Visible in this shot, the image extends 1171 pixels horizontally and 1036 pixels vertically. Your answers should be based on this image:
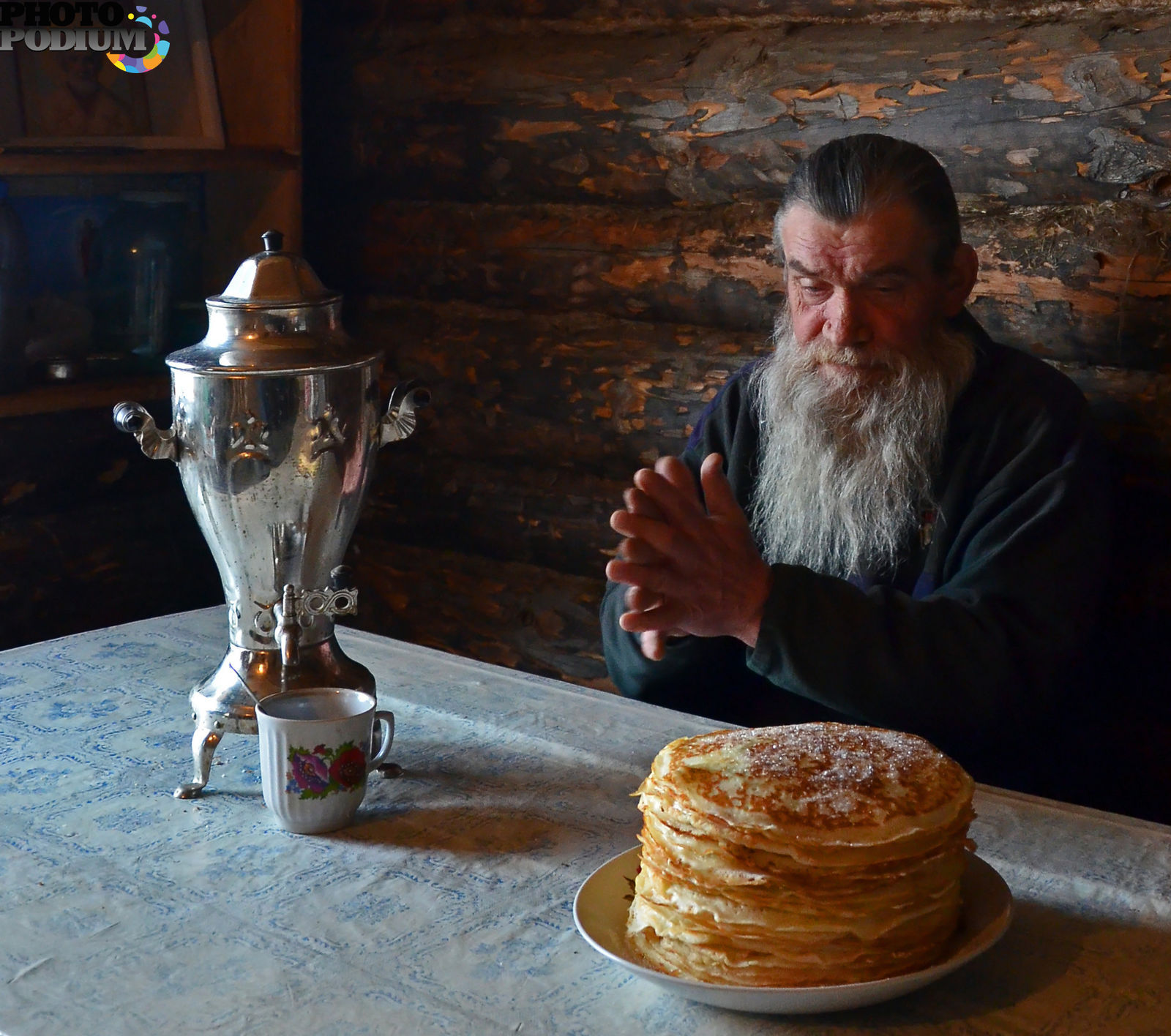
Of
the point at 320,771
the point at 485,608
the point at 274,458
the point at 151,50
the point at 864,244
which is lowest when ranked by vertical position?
the point at 485,608

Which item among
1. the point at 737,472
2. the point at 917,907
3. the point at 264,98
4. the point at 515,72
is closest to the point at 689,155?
the point at 515,72

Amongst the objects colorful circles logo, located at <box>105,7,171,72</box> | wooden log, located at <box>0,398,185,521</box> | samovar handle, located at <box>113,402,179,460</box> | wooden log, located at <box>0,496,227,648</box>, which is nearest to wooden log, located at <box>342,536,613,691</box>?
wooden log, located at <box>0,496,227,648</box>

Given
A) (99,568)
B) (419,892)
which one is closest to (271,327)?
(419,892)

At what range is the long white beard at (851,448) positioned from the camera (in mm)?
1783

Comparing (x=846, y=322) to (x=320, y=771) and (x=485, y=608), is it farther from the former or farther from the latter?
(x=485, y=608)

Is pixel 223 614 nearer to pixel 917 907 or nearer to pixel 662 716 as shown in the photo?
pixel 662 716

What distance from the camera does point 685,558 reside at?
4.34 ft

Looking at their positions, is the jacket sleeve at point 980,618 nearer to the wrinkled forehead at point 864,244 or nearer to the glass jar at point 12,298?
the wrinkled forehead at point 864,244

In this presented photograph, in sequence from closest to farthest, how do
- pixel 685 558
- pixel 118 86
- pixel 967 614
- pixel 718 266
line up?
1. pixel 685 558
2. pixel 967 614
3. pixel 718 266
4. pixel 118 86

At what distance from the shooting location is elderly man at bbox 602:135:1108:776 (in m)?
1.52

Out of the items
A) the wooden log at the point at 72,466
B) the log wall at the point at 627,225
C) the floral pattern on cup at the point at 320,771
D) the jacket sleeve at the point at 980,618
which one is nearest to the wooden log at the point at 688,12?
the log wall at the point at 627,225

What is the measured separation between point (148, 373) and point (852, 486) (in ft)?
4.70

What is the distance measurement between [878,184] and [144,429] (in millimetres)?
1030

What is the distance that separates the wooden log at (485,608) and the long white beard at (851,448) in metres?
0.71
